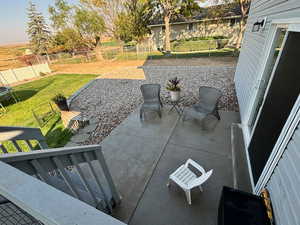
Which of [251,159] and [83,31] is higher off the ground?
[83,31]

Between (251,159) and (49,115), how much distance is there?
6.04 metres

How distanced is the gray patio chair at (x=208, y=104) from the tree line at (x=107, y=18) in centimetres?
1255

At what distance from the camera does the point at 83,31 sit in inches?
634

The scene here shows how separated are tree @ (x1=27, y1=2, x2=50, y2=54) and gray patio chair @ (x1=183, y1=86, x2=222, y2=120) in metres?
23.6

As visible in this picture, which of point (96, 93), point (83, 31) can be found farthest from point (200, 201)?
point (83, 31)

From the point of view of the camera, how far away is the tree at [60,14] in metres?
15.6

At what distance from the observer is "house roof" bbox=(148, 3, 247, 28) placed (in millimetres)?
13461

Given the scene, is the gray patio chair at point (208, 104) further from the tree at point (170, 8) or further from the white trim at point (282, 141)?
the tree at point (170, 8)

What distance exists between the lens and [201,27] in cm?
1762

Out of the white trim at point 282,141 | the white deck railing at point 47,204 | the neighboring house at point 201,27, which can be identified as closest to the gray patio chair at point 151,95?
the white trim at point 282,141

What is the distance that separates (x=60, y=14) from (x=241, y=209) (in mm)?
21685

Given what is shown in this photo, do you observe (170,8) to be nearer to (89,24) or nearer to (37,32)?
(89,24)

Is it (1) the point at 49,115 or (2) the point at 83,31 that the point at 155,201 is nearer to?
(1) the point at 49,115

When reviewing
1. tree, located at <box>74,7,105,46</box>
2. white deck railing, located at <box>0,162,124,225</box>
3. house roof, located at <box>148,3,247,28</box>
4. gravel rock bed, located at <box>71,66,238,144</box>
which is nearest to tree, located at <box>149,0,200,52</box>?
house roof, located at <box>148,3,247,28</box>
